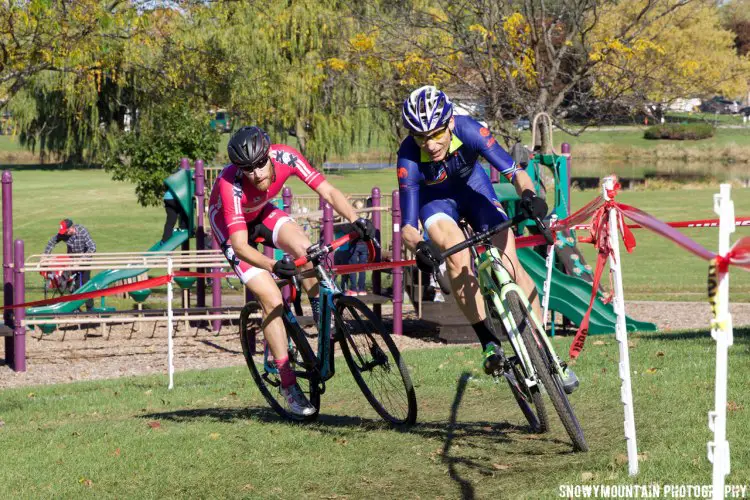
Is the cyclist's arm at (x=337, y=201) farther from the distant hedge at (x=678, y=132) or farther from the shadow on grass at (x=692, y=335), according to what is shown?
the distant hedge at (x=678, y=132)

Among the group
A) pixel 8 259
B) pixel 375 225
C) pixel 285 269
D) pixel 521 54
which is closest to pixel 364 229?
pixel 285 269

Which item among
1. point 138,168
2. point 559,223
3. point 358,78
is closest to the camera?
point 559,223

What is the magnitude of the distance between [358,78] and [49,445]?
23622 millimetres

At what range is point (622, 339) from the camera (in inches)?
218

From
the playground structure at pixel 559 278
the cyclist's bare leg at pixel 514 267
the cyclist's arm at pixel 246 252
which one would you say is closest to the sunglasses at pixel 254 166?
the cyclist's arm at pixel 246 252

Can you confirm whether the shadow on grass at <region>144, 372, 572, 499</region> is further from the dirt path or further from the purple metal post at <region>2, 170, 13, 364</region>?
the purple metal post at <region>2, 170, 13, 364</region>

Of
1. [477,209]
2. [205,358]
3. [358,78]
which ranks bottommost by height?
[205,358]

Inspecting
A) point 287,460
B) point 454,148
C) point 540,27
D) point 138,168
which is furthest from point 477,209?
point 138,168

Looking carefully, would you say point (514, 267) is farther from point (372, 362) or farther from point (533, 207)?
point (372, 362)

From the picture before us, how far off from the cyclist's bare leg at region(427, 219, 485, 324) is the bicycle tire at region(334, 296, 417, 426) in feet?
2.07

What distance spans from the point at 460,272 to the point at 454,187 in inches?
27.3

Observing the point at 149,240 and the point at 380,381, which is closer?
the point at 380,381

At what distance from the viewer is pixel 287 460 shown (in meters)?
6.75

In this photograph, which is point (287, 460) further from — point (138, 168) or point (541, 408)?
point (138, 168)
